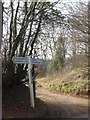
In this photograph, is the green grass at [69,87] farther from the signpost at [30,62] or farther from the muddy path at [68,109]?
the signpost at [30,62]

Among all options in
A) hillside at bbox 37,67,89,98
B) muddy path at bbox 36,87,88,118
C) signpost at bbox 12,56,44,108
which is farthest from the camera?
hillside at bbox 37,67,89,98

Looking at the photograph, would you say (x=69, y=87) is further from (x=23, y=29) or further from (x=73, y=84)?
(x=23, y=29)

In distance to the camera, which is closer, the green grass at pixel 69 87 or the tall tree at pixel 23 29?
the tall tree at pixel 23 29

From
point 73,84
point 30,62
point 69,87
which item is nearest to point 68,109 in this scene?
point 30,62

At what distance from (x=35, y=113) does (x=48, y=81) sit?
1489 cm

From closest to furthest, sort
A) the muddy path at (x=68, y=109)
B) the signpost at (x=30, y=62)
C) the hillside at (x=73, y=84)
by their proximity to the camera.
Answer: the signpost at (x=30, y=62) → the muddy path at (x=68, y=109) → the hillside at (x=73, y=84)

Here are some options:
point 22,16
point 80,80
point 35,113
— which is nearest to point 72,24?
point 80,80

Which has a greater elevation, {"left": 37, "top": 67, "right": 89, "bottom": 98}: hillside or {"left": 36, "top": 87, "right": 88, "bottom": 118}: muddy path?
{"left": 37, "top": 67, "right": 89, "bottom": 98}: hillside

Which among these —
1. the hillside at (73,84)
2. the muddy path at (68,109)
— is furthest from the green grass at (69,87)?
the muddy path at (68,109)

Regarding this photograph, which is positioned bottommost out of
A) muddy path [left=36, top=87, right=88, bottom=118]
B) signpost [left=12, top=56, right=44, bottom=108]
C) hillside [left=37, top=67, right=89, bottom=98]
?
muddy path [left=36, top=87, right=88, bottom=118]

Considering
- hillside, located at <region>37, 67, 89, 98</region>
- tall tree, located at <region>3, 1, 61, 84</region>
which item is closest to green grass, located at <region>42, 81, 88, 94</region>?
hillside, located at <region>37, 67, 89, 98</region>

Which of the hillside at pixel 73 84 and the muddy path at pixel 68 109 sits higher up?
the hillside at pixel 73 84

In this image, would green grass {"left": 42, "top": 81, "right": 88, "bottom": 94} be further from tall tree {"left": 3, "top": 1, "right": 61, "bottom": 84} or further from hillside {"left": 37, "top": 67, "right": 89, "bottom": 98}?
tall tree {"left": 3, "top": 1, "right": 61, "bottom": 84}

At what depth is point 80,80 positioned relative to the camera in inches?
973
